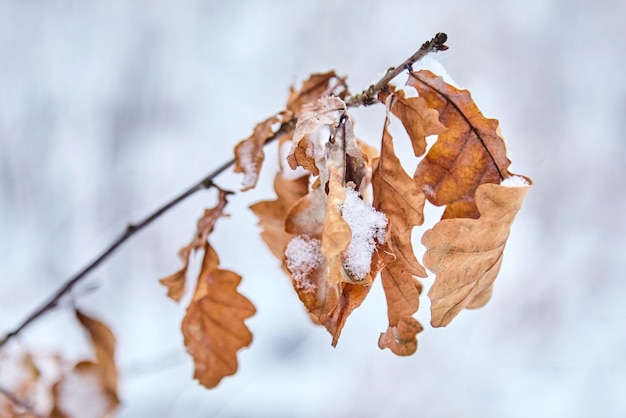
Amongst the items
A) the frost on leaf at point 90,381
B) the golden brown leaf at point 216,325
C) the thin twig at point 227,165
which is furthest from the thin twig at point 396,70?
the frost on leaf at point 90,381

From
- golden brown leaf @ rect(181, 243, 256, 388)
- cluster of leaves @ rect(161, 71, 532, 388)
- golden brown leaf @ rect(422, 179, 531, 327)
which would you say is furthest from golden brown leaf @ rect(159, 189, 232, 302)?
golden brown leaf @ rect(422, 179, 531, 327)

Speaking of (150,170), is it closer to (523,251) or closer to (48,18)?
(48,18)

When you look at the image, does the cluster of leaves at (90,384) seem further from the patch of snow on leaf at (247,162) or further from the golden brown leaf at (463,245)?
the golden brown leaf at (463,245)

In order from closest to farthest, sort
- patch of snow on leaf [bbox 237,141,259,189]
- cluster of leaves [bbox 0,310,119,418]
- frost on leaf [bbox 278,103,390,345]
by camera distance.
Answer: frost on leaf [bbox 278,103,390,345] → patch of snow on leaf [bbox 237,141,259,189] → cluster of leaves [bbox 0,310,119,418]

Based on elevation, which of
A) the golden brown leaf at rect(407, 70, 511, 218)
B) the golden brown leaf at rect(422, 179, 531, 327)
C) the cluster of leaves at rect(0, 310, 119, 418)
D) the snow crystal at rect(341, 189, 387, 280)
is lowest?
the golden brown leaf at rect(422, 179, 531, 327)

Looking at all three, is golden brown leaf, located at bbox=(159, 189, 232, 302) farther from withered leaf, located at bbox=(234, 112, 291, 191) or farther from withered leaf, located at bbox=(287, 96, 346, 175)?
withered leaf, located at bbox=(287, 96, 346, 175)

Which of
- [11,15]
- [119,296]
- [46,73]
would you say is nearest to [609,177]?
[119,296]

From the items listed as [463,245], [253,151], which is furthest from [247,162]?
[463,245]

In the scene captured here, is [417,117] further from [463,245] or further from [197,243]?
[197,243]
